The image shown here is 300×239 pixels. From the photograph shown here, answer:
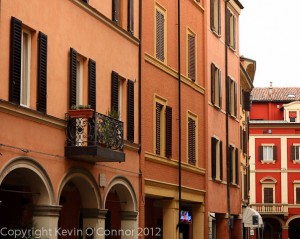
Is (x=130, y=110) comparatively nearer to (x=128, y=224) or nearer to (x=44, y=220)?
(x=128, y=224)

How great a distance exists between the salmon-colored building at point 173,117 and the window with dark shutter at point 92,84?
4.41 meters

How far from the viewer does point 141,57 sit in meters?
28.2

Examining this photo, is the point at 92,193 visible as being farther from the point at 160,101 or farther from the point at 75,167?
the point at 160,101

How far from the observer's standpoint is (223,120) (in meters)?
40.3

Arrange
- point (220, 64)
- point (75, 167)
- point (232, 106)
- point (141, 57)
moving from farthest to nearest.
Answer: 1. point (232, 106)
2. point (220, 64)
3. point (141, 57)
4. point (75, 167)

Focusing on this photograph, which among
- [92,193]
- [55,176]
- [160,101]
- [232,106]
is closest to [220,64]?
[232,106]

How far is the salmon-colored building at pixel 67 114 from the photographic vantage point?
1958 centimetres

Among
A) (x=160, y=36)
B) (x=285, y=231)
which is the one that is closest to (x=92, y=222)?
(x=160, y=36)

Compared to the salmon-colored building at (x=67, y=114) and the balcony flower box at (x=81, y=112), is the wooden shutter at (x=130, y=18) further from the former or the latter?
the balcony flower box at (x=81, y=112)

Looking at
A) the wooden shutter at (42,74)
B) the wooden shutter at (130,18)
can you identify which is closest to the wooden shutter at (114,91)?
the wooden shutter at (130,18)

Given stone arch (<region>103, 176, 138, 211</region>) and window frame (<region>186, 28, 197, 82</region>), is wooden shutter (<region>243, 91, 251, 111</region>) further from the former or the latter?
stone arch (<region>103, 176, 138, 211</region>)

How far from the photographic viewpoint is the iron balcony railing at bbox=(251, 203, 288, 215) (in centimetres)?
8744

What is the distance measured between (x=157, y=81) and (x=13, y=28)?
440 inches

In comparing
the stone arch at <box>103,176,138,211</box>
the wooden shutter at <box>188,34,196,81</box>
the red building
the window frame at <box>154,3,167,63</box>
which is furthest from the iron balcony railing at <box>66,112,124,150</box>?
the red building
